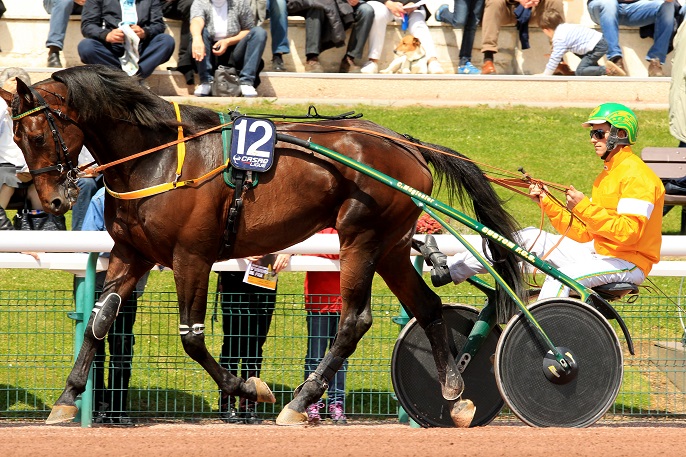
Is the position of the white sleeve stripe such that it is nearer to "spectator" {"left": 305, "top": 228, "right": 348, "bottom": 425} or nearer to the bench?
"spectator" {"left": 305, "top": 228, "right": 348, "bottom": 425}

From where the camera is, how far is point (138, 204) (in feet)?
18.8

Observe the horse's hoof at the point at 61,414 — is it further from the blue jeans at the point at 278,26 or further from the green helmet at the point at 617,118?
the blue jeans at the point at 278,26

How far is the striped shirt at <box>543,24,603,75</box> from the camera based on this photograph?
1333 centimetres

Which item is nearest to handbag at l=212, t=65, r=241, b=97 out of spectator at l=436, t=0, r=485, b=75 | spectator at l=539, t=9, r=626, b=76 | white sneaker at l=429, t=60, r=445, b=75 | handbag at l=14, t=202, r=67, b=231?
white sneaker at l=429, t=60, r=445, b=75

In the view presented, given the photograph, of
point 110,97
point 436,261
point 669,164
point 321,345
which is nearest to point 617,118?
point 436,261

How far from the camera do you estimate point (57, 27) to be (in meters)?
12.5

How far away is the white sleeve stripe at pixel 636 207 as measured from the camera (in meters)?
5.88

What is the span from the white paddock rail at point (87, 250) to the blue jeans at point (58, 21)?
6.29 m

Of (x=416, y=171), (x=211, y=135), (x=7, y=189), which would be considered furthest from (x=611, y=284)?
(x=7, y=189)

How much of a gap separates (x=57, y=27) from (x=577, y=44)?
5874 mm

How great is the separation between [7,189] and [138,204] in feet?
8.18

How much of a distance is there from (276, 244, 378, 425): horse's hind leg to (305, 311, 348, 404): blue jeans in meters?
0.44

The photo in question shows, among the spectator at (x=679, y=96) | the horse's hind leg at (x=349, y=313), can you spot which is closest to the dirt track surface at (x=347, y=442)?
the horse's hind leg at (x=349, y=313)

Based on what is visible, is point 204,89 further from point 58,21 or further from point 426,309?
point 426,309
